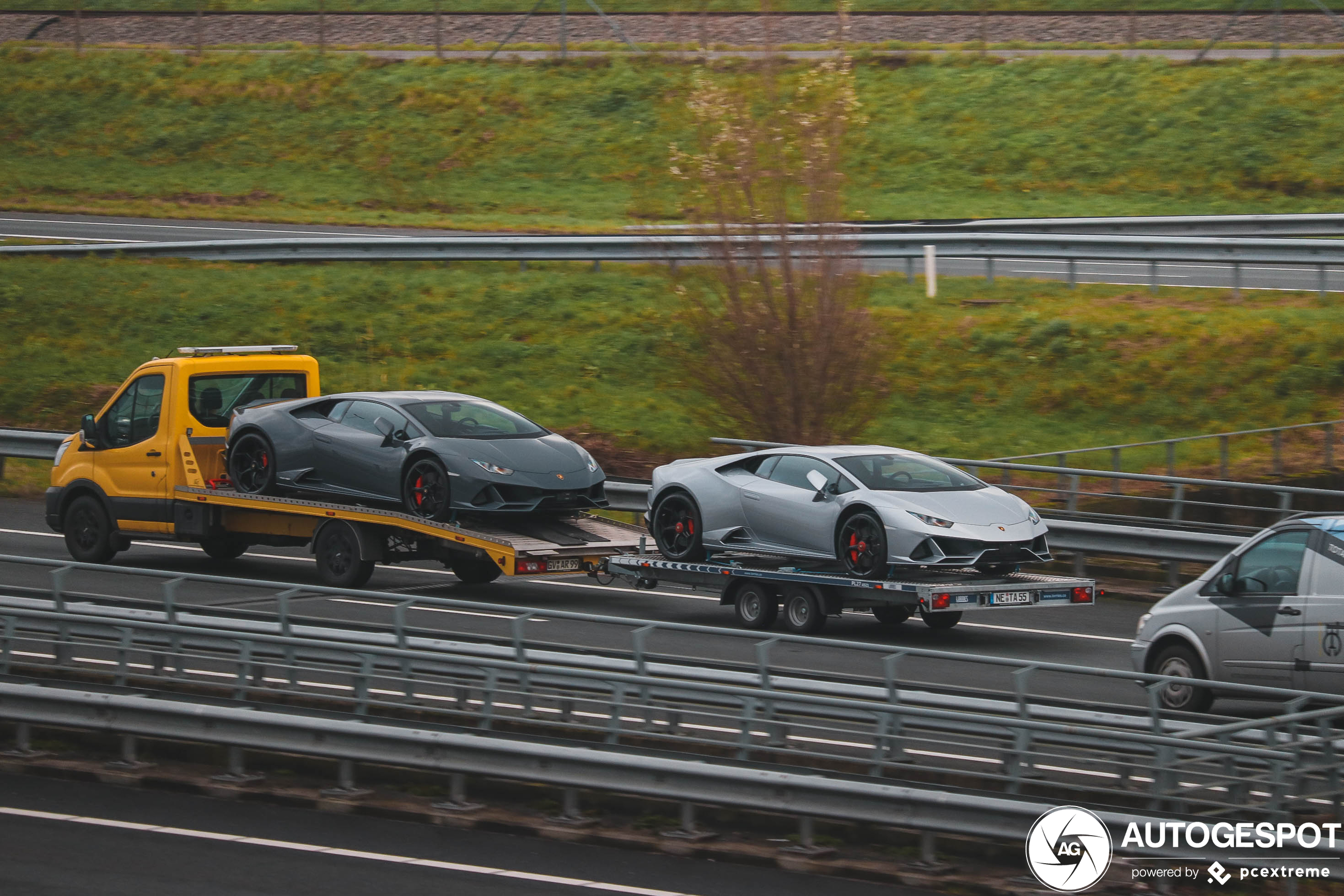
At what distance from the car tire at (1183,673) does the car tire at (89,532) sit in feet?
38.2

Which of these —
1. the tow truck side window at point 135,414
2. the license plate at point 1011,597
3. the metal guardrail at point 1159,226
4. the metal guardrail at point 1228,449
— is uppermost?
the metal guardrail at point 1159,226

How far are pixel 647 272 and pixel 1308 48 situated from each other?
21.0 m

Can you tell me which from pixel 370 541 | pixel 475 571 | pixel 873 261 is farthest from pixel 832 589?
pixel 873 261

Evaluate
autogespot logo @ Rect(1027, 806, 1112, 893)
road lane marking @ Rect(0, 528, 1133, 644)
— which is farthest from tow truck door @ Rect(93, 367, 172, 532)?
autogespot logo @ Rect(1027, 806, 1112, 893)

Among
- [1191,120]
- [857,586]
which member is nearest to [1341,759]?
[857,586]

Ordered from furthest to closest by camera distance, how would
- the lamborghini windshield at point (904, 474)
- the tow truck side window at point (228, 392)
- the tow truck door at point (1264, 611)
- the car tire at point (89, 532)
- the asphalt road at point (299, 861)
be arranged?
1. the car tire at point (89, 532)
2. the tow truck side window at point (228, 392)
3. the lamborghini windshield at point (904, 474)
4. the tow truck door at point (1264, 611)
5. the asphalt road at point (299, 861)

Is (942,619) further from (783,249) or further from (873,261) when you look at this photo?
(873,261)

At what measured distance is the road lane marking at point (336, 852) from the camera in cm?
859

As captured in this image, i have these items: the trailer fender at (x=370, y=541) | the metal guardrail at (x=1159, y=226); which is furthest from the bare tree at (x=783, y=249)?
the metal guardrail at (x=1159, y=226)

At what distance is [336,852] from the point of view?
9133 mm

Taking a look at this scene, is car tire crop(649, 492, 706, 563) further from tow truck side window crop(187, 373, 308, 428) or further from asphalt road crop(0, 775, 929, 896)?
asphalt road crop(0, 775, 929, 896)

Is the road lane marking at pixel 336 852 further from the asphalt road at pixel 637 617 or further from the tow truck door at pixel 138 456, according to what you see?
the tow truck door at pixel 138 456

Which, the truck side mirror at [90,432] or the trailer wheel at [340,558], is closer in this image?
the trailer wheel at [340,558]

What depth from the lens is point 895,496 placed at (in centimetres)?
1454
